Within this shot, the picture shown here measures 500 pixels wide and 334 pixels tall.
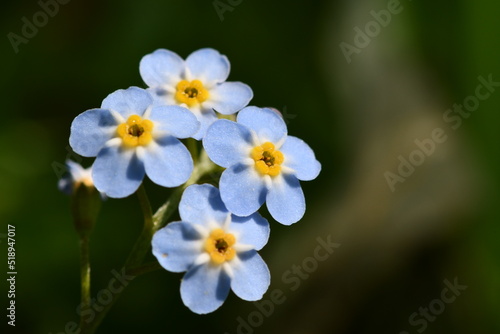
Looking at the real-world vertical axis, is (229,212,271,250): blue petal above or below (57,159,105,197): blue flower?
above

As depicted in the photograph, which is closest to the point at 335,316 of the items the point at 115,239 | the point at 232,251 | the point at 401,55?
the point at 115,239

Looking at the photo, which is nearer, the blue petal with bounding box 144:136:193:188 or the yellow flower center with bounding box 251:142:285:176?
the blue petal with bounding box 144:136:193:188

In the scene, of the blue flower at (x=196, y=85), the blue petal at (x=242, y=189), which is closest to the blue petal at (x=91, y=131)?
the blue flower at (x=196, y=85)

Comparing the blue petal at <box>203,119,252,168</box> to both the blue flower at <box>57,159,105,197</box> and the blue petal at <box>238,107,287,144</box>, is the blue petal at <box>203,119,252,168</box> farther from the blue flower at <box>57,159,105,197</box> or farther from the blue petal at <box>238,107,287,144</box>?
the blue flower at <box>57,159,105,197</box>

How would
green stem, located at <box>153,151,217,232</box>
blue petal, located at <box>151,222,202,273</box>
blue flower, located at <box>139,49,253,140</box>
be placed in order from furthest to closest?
blue flower, located at <box>139,49,253,140</box> < green stem, located at <box>153,151,217,232</box> < blue petal, located at <box>151,222,202,273</box>

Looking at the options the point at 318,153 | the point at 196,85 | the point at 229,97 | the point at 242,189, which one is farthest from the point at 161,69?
the point at 318,153

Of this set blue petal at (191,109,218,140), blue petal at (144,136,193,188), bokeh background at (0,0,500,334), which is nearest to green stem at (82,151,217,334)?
blue petal at (144,136,193,188)
